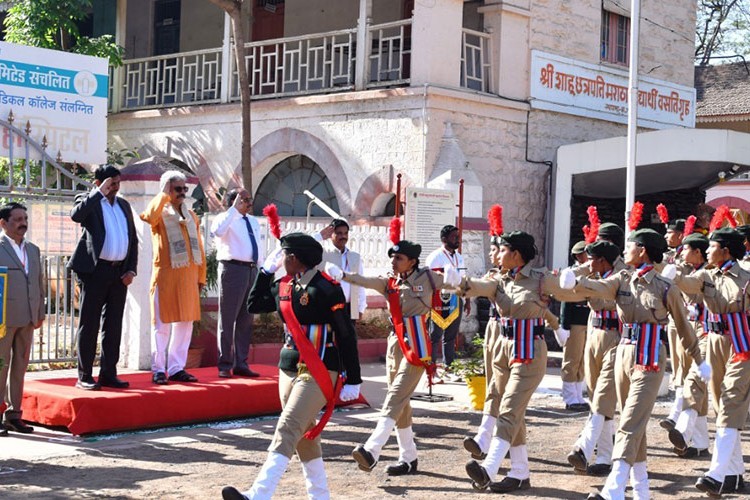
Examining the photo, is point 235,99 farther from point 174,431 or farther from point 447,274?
point 447,274

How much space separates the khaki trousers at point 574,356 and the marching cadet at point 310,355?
5412 mm

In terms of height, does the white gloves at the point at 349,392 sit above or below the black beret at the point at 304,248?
below

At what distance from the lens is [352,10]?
2150cm

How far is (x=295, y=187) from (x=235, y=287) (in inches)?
354

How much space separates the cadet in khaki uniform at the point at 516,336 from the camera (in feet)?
25.8

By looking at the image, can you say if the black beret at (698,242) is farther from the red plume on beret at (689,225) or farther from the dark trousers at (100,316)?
the dark trousers at (100,316)

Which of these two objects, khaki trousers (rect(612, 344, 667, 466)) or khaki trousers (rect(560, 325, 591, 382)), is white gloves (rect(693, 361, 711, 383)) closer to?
khaki trousers (rect(612, 344, 667, 466))

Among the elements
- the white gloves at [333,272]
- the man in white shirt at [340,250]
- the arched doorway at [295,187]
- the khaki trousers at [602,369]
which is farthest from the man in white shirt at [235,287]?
the arched doorway at [295,187]

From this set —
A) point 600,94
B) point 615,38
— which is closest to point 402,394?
point 600,94

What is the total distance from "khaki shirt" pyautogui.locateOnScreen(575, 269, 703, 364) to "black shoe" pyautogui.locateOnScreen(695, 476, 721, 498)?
914mm

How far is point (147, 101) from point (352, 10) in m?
4.53

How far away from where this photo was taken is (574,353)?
39.2ft

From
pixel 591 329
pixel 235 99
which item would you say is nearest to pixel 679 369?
pixel 591 329

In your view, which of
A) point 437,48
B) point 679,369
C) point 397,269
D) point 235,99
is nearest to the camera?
point 397,269
